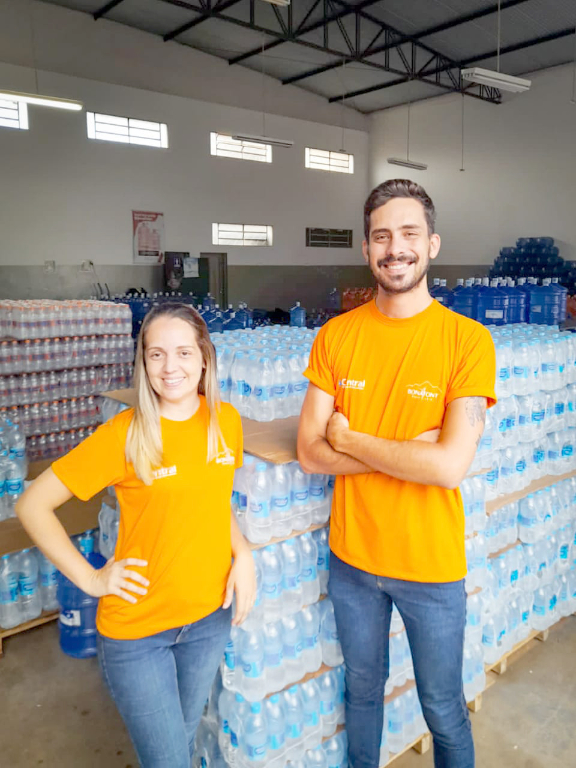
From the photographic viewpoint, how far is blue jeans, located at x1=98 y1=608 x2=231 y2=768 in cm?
165

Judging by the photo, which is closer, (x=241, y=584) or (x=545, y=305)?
(x=241, y=584)

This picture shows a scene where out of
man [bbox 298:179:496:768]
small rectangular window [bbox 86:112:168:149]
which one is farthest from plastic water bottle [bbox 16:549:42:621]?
small rectangular window [bbox 86:112:168:149]

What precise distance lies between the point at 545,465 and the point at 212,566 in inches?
105

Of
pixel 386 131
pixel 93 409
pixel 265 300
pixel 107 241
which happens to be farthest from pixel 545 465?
pixel 386 131

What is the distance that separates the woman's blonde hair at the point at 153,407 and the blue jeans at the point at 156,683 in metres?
0.47

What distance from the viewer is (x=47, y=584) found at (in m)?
3.92

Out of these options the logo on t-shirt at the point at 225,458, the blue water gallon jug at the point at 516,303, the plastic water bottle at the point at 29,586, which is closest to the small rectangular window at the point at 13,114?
the blue water gallon jug at the point at 516,303

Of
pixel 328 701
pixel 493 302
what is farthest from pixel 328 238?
pixel 328 701

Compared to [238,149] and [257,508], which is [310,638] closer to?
[257,508]

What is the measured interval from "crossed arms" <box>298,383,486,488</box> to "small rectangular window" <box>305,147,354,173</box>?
15.1 m

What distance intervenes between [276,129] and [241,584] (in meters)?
14.9

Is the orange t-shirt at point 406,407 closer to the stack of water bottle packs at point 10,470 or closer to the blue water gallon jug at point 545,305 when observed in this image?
the stack of water bottle packs at point 10,470

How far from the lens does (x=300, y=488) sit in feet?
7.98

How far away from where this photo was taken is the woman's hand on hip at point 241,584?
1.85m
